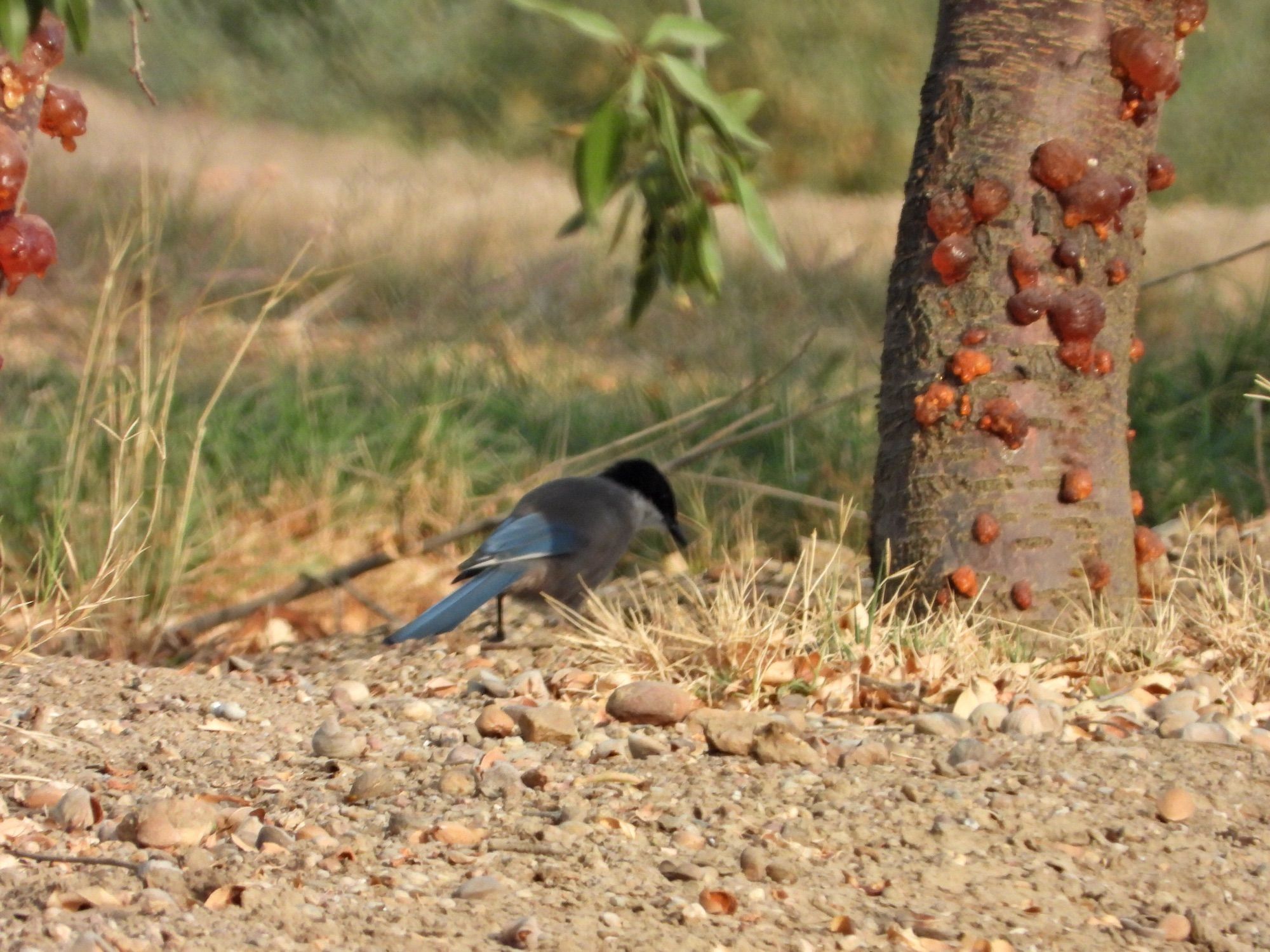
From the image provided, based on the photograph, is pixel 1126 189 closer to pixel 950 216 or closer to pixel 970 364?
pixel 950 216

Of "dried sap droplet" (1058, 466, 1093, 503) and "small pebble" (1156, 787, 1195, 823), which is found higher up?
"dried sap droplet" (1058, 466, 1093, 503)

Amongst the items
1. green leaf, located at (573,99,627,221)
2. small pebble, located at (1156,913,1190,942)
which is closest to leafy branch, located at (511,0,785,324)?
green leaf, located at (573,99,627,221)

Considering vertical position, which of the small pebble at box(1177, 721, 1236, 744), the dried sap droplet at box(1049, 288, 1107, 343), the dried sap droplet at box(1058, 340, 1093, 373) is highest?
the dried sap droplet at box(1049, 288, 1107, 343)

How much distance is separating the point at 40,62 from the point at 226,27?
9.63 m

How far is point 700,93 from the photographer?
2373mm

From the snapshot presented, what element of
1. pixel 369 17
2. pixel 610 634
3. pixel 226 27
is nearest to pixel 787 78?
pixel 369 17

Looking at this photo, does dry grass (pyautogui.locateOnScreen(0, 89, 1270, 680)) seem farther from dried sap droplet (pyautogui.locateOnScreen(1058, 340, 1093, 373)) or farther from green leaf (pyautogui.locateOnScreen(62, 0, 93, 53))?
green leaf (pyautogui.locateOnScreen(62, 0, 93, 53))

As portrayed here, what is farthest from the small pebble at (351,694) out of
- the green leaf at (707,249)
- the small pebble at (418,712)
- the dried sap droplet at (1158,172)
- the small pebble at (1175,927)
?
the dried sap droplet at (1158,172)

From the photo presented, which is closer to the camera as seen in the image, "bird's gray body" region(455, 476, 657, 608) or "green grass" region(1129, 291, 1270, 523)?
"bird's gray body" region(455, 476, 657, 608)

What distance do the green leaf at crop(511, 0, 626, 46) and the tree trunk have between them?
102 cm

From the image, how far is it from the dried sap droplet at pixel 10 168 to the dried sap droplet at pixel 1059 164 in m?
1.91

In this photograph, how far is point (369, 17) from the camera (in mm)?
10898

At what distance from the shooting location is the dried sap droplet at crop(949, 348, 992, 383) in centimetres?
305

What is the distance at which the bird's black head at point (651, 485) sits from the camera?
13.2 feet
